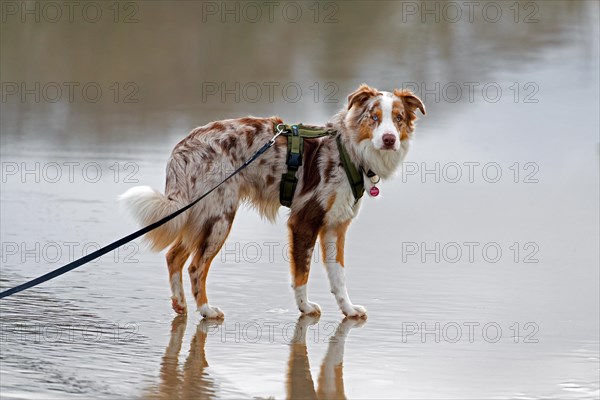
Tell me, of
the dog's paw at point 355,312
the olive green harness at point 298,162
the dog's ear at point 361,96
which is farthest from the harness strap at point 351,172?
the dog's paw at point 355,312

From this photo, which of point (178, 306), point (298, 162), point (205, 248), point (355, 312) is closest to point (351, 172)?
point (298, 162)

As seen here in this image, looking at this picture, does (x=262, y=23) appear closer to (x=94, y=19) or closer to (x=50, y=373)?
(x=94, y=19)

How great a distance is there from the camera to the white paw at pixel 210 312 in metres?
7.98

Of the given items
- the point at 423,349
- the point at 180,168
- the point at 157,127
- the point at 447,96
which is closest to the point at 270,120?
the point at 180,168

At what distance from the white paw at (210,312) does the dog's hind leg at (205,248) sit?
4 centimetres

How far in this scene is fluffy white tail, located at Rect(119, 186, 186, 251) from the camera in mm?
7918

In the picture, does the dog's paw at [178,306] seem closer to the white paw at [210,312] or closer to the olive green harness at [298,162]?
the white paw at [210,312]

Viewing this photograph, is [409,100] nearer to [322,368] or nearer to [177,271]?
[177,271]

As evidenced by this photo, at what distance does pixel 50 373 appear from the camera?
20.7 ft

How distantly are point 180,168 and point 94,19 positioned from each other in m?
15.0

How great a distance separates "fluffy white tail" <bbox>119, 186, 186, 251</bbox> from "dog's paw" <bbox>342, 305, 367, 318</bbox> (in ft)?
4.24

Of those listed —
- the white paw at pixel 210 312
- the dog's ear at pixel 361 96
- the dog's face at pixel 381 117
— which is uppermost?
the dog's ear at pixel 361 96

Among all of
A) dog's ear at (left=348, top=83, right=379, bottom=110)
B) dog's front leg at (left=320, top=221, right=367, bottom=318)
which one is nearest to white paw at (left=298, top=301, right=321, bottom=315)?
dog's front leg at (left=320, top=221, right=367, bottom=318)

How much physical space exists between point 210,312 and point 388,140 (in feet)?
5.48
